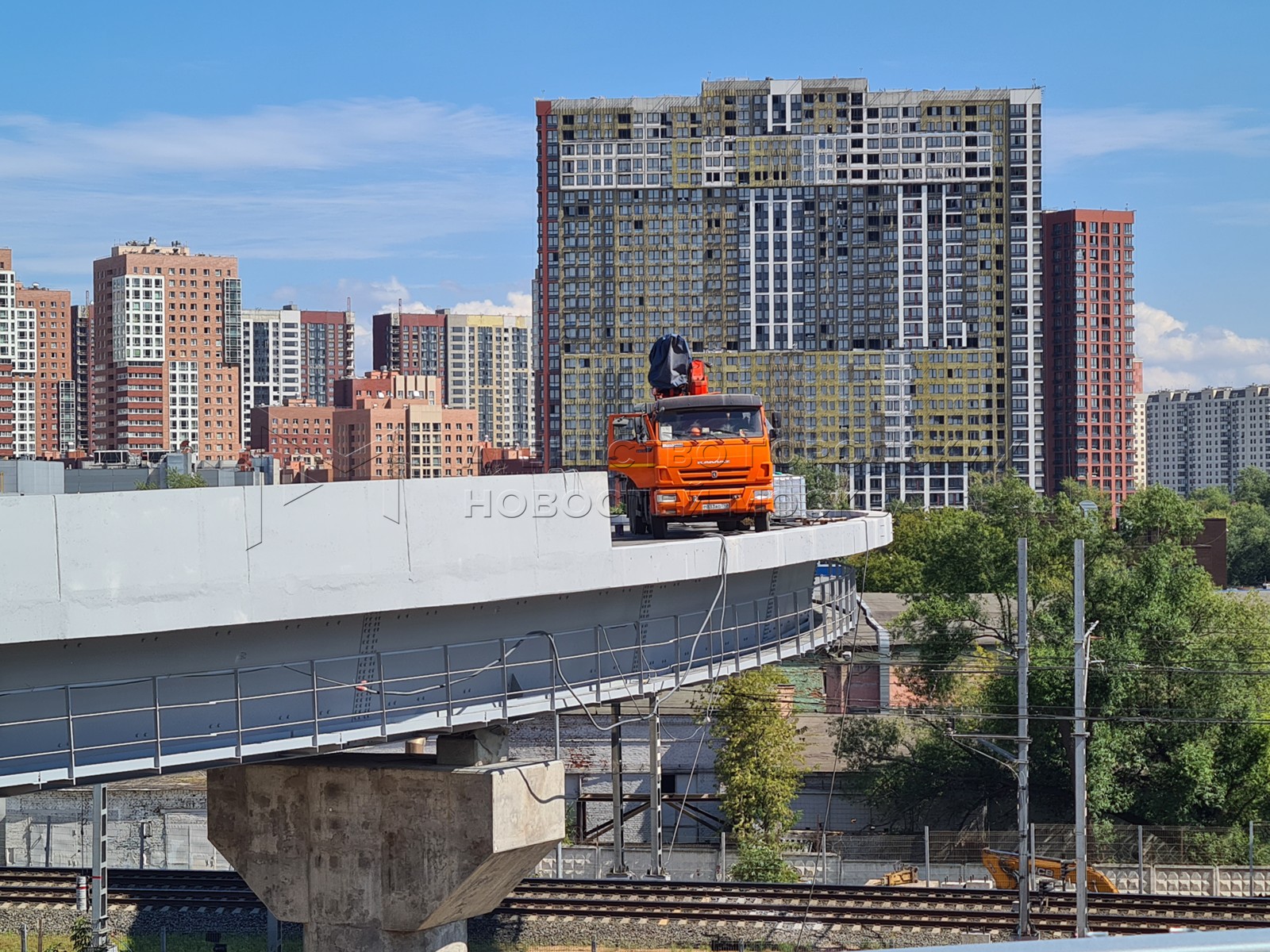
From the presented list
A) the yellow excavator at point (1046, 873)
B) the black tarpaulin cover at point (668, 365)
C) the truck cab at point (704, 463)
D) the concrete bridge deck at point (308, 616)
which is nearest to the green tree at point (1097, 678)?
the yellow excavator at point (1046, 873)

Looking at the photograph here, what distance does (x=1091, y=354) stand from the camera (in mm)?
148125

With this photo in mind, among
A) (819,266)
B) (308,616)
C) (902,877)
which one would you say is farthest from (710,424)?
(819,266)

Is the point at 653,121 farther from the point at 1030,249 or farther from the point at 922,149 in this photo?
the point at 1030,249

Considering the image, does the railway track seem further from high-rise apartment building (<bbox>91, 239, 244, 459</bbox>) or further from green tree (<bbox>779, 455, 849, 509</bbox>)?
high-rise apartment building (<bbox>91, 239, 244, 459</bbox>)

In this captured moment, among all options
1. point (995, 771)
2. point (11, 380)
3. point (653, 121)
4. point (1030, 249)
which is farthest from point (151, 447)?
point (995, 771)

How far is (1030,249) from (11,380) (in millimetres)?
132914

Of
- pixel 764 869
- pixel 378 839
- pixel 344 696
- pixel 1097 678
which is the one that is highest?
pixel 344 696

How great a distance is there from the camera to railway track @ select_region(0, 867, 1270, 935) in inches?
987

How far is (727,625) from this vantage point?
23500mm

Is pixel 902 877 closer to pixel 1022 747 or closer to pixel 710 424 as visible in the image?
pixel 1022 747

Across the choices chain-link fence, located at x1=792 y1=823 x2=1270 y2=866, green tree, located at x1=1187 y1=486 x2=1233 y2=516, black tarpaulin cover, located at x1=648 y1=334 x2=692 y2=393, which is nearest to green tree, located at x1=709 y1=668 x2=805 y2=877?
chain-link fence, located at x1=792 y1=823 x2=1270 y2=866

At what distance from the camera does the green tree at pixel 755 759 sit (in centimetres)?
3725

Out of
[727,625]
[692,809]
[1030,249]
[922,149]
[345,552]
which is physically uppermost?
[922,149]

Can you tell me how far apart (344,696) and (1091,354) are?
464 feet
